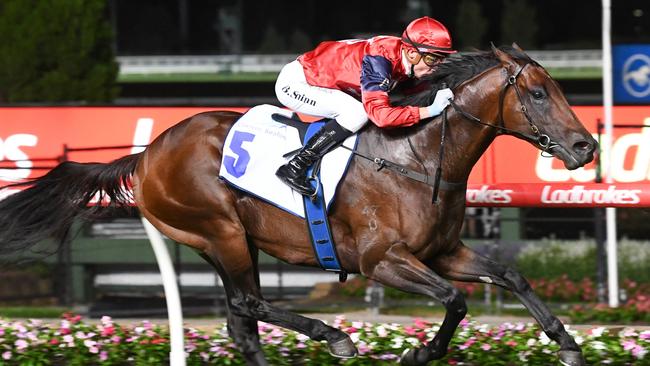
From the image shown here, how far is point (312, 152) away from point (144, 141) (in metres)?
4.23

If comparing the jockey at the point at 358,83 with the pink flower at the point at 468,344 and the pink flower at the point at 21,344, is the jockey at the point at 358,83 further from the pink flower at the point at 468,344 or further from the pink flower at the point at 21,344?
the pink flower at the point at 21,344

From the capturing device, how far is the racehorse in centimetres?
530

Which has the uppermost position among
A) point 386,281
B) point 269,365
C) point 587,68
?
point 587,68

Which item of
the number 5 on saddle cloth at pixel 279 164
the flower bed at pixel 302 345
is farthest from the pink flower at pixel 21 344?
the number 5 on saddle cloth at pixel 279 164

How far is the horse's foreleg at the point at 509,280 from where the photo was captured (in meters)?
5.30

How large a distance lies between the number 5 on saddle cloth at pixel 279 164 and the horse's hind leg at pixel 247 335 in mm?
433

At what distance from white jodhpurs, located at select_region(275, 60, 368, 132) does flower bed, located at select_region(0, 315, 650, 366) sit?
1.20m

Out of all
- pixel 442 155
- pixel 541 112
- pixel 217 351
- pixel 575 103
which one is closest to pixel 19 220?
pixel 217 351

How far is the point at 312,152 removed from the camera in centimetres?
556

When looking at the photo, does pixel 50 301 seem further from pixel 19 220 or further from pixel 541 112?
pixel 541 112

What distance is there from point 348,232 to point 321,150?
39 centimetres

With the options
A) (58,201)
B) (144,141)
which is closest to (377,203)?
(58,201)

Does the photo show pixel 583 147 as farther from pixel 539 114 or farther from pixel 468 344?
pixel 468 344

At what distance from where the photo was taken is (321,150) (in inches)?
219
